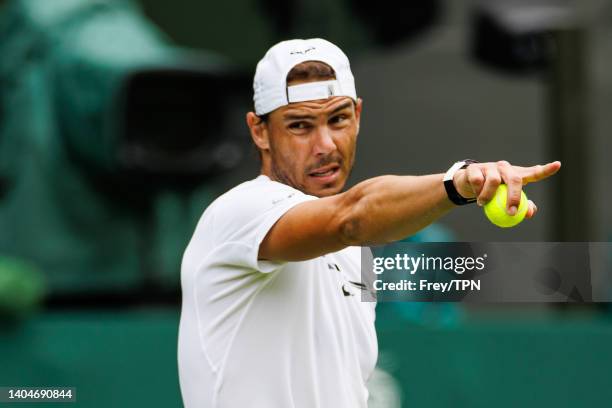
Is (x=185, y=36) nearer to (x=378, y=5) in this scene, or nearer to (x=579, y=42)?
(x=378, y=5)

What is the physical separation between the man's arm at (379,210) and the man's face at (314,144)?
0.33 meters

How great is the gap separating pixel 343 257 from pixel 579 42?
3.40 m

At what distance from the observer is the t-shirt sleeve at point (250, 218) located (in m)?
2.81

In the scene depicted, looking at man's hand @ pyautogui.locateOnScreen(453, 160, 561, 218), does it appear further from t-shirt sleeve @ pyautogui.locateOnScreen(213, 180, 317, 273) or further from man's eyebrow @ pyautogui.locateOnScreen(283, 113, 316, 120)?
man's eyebrow @ pyautogui.locateOnScreen(283, 113, 316, 120)

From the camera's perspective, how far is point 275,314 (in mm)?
2947

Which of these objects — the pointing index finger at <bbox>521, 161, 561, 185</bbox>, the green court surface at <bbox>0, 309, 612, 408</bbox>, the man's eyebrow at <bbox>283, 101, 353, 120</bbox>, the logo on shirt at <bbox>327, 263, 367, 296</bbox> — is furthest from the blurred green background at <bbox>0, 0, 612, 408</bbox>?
the pointing index finger at <bbox>521, 161, 561, 185</bbox>

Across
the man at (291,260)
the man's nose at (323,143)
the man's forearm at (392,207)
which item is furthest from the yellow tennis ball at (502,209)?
the man's nose at (323,143)

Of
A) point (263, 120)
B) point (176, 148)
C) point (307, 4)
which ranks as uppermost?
point (307, 4)

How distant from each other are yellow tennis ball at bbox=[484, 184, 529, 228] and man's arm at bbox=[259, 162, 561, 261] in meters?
0.01

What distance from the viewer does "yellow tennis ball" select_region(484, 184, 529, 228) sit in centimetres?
232

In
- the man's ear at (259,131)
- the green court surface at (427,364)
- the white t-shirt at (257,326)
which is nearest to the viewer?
the white t-shirt at (257,326)

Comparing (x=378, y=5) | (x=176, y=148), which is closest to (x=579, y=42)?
(x=378, y=5)

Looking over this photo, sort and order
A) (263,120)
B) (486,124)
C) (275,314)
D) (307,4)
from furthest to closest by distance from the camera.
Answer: (486,124) → (307,4) → (263,120) → (275,314)

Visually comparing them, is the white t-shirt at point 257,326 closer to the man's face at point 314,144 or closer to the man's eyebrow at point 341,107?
the man's face at point 314,144
